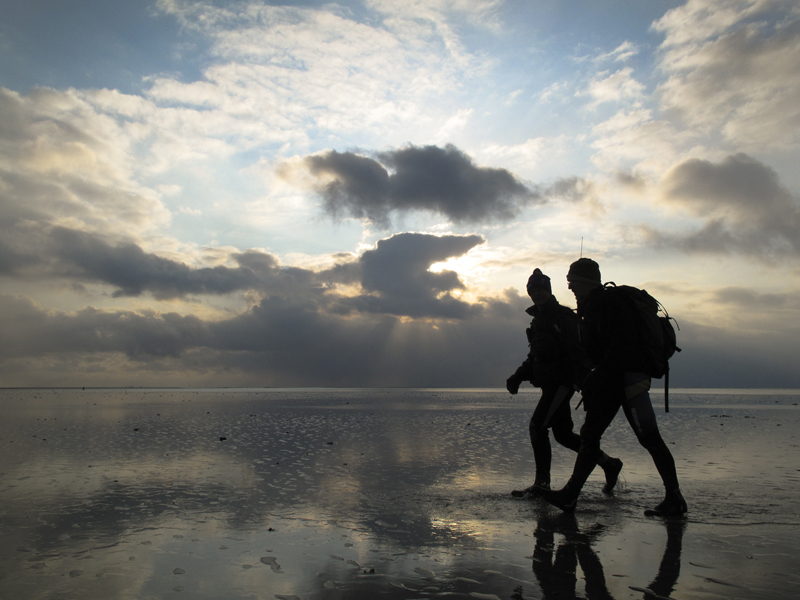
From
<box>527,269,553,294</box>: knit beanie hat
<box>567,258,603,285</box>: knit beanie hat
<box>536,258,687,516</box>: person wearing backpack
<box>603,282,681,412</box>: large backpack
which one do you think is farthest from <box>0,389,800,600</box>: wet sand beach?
<box>527,269,553,294</box>: knit beanie hat

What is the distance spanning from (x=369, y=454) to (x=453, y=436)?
4.07 m

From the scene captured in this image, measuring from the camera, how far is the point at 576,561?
3631mm

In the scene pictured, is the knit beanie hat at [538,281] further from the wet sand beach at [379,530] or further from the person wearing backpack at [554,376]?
the wet sand beach at [379,530]

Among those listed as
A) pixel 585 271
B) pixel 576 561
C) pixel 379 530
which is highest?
pixel 585 271

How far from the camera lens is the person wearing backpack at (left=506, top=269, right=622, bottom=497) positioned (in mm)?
6086

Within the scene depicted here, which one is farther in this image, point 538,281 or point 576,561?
point 538,281

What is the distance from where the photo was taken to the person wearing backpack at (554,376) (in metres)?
6.09

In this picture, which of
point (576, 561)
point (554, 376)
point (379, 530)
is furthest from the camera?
point (554, 376)

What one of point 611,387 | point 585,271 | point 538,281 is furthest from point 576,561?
point 538,281

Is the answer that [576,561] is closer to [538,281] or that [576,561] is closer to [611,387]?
[611,387]

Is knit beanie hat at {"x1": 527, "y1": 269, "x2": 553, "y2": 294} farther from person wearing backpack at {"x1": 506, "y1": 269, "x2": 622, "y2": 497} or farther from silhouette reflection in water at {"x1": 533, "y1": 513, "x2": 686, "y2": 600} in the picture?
silhouette reflection in water at {"x1": 533, "y1": 513, "x2": 686, "y2": 600}

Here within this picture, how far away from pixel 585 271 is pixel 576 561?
3033 millimetres

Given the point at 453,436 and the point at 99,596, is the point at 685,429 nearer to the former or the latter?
the point at 453,436

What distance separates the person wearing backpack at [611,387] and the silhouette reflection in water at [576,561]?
441 millimetres
